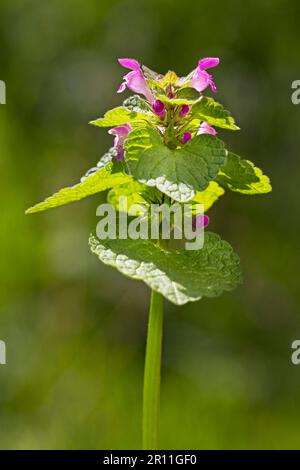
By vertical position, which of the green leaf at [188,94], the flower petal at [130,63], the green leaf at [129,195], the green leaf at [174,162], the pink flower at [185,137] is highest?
the flower petal at [130,63]

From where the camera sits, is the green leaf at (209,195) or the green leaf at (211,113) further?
the green leaf at (209,195)

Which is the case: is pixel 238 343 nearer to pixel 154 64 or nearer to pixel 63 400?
pixel 63 400

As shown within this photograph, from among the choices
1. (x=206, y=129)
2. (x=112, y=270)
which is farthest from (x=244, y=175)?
(x=112, y=270)

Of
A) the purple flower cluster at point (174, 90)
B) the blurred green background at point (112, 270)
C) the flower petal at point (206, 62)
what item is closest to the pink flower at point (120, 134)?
the purple flower cluster at point (174, 90)

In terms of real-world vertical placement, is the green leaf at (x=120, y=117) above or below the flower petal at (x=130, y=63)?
below

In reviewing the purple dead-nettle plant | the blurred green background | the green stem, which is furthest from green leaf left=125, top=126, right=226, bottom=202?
the blurred green background

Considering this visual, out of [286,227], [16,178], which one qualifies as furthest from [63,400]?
[286,227]

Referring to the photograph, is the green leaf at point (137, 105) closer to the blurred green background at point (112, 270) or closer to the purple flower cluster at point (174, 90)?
the purple flower cluster at point (174, 90)

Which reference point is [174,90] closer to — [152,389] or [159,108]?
[159,108]
